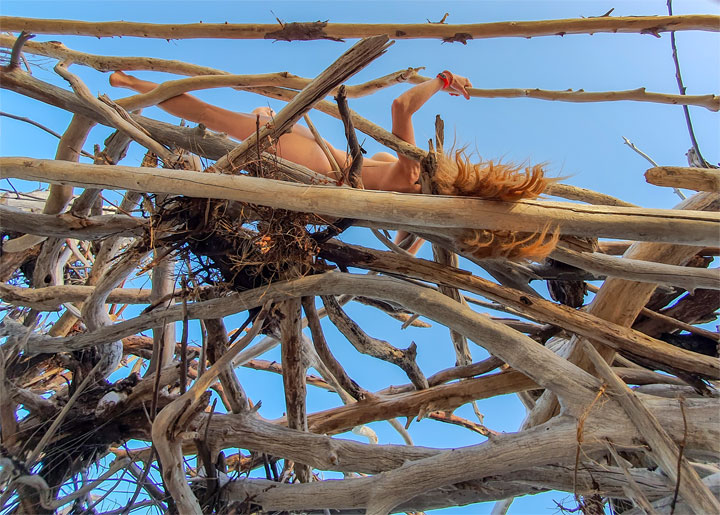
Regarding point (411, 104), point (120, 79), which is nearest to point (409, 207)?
point (411, 104)

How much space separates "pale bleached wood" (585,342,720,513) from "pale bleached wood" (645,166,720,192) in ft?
1.52

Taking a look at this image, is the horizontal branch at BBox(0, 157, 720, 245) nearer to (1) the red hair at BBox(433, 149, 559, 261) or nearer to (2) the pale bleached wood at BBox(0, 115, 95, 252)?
(1) the red hair at BBox(433, 149, 559, 261)

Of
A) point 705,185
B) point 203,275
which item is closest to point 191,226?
point 203,275

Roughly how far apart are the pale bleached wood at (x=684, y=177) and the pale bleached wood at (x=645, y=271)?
0.25 meters

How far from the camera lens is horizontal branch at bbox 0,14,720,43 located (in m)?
1.79

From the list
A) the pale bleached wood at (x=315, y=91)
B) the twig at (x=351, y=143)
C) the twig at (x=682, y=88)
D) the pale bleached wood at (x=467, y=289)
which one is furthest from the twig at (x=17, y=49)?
the twig at (x=682, y=88)

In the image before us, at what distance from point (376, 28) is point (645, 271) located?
1267mm

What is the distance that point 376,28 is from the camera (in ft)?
6.00

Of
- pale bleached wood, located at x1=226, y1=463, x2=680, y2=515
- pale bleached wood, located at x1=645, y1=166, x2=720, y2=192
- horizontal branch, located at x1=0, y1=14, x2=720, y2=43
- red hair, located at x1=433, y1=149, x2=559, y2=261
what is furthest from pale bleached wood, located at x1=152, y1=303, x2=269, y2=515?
horizontal branch, located at x1=0, y1=14, x2=720, y2=43

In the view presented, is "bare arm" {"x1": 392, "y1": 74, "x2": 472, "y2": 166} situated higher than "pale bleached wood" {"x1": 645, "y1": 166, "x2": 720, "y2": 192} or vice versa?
"bare arm" {"x1": 392, "y1": 74, "x2": 472, "y2": 166}

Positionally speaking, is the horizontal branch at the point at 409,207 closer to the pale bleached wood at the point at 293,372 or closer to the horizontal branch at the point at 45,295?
the pale bleached wood at the point at 293,372

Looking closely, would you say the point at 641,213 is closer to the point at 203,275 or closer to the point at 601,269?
the point at 601,269

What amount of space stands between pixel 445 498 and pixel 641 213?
949 millimetres

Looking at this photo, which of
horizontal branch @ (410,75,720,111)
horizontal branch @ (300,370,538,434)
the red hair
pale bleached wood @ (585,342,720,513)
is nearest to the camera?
pale bleached wood @ (585,342,720,513)
